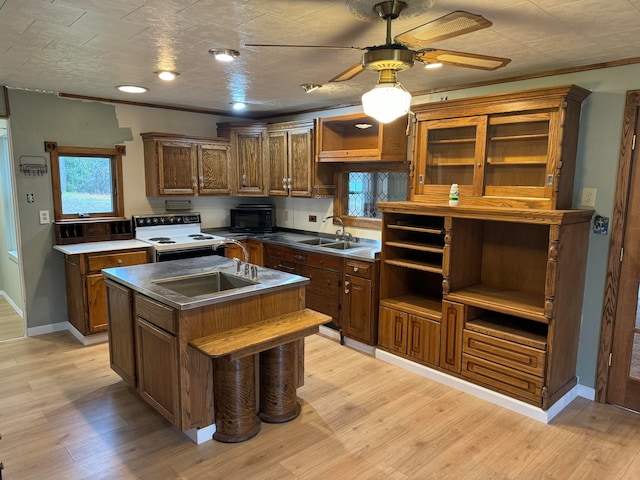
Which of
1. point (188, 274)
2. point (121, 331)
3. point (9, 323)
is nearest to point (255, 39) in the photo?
point (188, 274)

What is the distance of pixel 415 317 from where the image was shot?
3.46 m

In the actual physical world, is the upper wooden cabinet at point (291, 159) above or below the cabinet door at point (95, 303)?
above

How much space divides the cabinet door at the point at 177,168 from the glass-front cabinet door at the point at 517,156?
312cm

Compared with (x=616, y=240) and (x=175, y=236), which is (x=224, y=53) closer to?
(x=175, y=236)

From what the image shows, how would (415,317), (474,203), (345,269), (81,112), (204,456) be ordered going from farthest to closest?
(81,112)
(345,269)
(415,317)
(474,203)
(204,456)

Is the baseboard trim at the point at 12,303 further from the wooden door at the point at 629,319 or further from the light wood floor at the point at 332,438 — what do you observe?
the wooden door at the point at 629,319

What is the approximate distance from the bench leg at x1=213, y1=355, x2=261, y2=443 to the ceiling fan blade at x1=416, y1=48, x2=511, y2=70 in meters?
1.87

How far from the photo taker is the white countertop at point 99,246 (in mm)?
3877

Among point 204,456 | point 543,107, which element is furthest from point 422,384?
point 543,107

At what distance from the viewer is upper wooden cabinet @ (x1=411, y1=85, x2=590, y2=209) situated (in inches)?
109

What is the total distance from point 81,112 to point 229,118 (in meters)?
1.68

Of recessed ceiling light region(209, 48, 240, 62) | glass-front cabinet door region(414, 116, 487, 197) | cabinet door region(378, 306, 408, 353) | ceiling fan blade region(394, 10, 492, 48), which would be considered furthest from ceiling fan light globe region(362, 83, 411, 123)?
cabinet door region(378, 306, 408, 353)

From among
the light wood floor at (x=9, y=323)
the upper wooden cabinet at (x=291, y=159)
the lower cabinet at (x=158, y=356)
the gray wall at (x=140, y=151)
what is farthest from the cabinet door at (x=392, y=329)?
the light wood floor at (x=9, y=323)

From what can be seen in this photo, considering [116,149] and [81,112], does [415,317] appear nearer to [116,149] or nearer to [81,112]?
[116,149]
